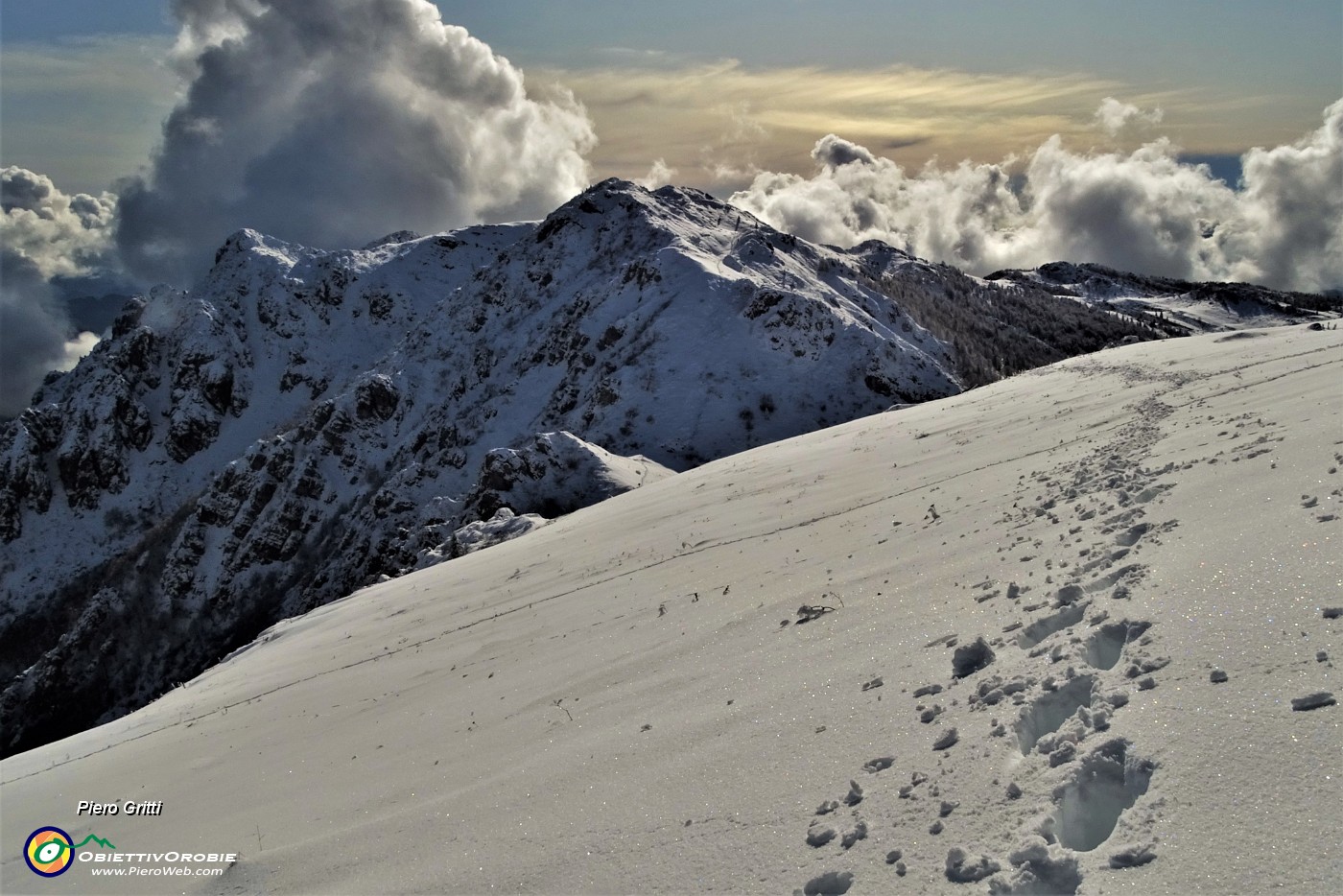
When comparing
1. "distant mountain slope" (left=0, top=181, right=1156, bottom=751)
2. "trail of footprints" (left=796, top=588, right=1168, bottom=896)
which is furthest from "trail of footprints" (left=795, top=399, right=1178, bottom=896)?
"distant mountain slope" (left=0, top=181, right=1156, bottom=751)

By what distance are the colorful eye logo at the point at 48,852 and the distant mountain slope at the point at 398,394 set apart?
2129 cm

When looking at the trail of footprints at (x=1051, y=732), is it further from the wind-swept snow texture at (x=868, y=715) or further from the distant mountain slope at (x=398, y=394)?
the distant mountain slope at (x=398, y=394)

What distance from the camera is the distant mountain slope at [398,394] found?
52719mm

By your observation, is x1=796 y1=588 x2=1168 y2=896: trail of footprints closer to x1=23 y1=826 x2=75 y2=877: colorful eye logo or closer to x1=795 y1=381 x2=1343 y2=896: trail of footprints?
x1=795 y1=381 x2=1343 y2=896: trail of footprints

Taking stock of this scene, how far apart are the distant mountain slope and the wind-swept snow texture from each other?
62.1ft

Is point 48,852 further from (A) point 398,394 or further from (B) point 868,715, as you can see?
(A) point 398,394

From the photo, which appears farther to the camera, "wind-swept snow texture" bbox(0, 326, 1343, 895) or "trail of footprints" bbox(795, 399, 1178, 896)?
"wind-swept snow texture" bbox(0, 326, 1343, 895)

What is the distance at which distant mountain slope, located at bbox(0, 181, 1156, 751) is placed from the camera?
5272 cm

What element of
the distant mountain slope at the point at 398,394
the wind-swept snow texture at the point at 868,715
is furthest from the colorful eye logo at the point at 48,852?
the distant mountain slope at the point at 398,394

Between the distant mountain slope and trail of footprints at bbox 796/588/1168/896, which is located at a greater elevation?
the distant mountain slope

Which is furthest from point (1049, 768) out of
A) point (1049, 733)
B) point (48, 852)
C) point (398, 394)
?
point (398, 394)

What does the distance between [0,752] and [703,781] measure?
107m

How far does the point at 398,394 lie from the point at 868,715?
8390 centimetres

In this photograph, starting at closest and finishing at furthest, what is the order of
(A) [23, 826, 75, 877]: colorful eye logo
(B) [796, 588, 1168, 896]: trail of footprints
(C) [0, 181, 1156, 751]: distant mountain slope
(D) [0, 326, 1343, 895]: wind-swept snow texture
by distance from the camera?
(B) [796, 588, 1168, 896]: trail of footprints → (D) [0, 326, 1343, 895]: wind-swept snow texture → (A) [23, 826, 75, 877]: colorful eye logo → (C) [0, 181, 1156, 751]: distant mountain slope
